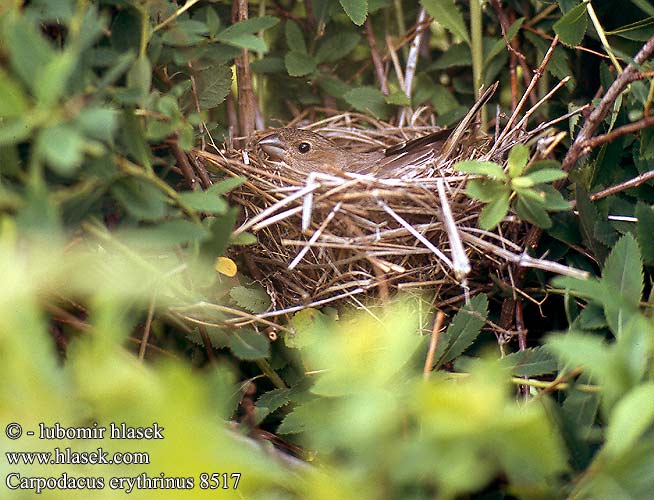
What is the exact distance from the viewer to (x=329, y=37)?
3.24 m

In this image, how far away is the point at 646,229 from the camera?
7.03 ft

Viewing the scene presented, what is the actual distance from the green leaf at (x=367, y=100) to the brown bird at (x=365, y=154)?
16 centimetres

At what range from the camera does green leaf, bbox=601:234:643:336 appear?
1813 mm

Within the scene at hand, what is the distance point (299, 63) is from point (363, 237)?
808 millimetres

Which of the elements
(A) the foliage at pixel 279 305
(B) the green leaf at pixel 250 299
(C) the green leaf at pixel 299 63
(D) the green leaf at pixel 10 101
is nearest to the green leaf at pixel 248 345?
(A) the foliage at pixel 279 305

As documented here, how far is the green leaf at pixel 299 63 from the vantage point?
310 centimetres

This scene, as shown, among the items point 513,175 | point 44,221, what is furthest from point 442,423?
point 513,175

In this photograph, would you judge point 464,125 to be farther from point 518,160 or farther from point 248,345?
point 248,345

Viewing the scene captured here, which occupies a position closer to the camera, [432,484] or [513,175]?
[432,484]

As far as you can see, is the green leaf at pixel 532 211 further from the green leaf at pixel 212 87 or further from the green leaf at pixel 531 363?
the green leaf at pixel 212 87

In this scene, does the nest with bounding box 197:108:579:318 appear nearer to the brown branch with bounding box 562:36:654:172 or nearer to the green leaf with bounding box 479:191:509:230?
the brown branch with bounding box 562:36:654:172

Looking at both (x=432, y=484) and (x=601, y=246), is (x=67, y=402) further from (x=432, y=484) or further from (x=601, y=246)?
(x=601, y=246)

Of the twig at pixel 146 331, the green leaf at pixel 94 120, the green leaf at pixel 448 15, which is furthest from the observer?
the green leaf at pixel 448 15

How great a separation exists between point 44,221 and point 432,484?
75 cm
